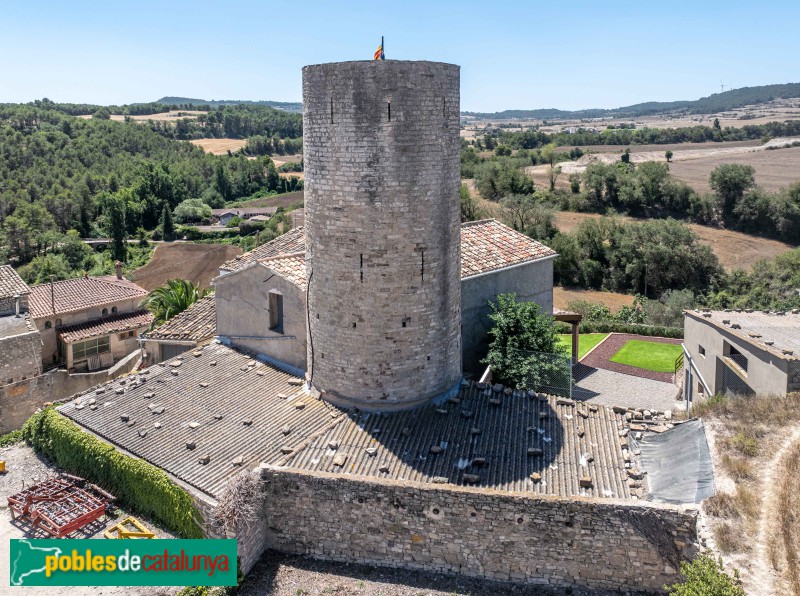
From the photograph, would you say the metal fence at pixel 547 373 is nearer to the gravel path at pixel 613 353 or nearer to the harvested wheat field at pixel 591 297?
the gravel path at pixel 613 353

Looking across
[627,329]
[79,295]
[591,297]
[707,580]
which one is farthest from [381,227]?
[591,297]

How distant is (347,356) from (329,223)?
2.89 meters

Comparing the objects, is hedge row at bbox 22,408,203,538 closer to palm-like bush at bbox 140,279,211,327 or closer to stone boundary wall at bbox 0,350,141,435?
stone boundary wall at bbox 0,350,141,435

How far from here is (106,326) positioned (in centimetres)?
3056

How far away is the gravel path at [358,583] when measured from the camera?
34.6 feet

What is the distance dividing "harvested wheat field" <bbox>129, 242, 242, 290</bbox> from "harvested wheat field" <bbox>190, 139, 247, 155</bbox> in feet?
171

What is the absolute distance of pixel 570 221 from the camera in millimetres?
60781

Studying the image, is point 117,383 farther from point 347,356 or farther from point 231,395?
point 347,356

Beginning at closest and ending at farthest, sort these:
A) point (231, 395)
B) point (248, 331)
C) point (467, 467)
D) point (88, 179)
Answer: point (467, 467)
point (231, 395)
point (248, 331)
point (88, 179)

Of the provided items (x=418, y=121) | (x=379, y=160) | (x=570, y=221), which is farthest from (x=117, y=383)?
(x=570, y=221)

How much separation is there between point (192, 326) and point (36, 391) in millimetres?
7108

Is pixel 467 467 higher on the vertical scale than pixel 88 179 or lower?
lower

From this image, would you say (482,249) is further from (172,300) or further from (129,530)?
(172,300)

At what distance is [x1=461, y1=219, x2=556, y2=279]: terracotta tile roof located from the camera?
60.0 feet
